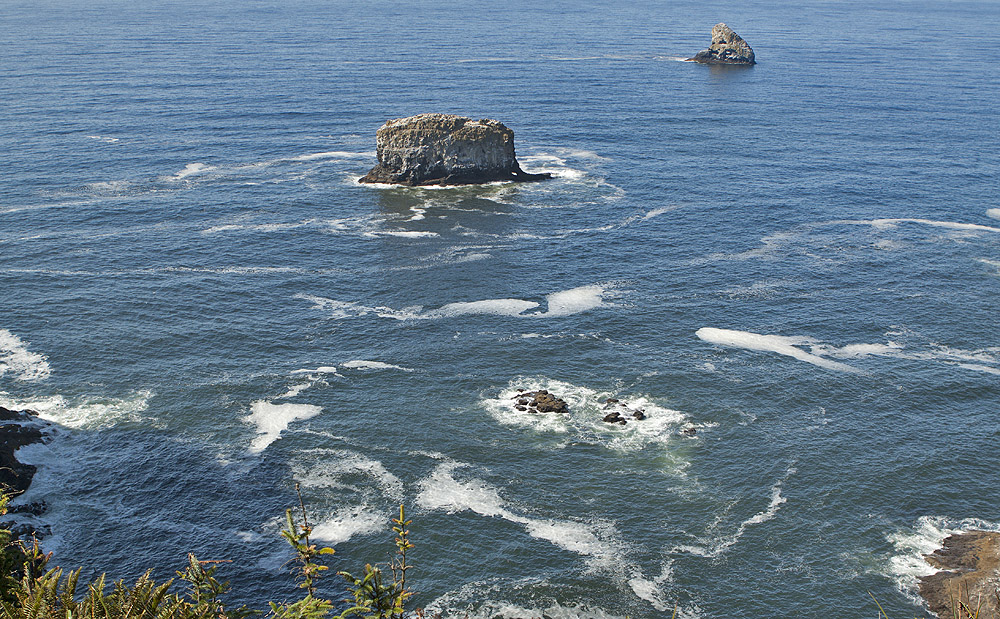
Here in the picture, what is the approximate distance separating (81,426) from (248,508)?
21218mm

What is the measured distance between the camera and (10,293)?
341 feet

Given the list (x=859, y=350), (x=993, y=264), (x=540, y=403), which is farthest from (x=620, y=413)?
(x=993, y=264)

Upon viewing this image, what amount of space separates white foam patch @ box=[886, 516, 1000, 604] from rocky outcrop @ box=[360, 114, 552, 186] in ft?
313

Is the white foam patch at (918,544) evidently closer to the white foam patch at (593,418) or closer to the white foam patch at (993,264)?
the white foam patch at (593,418)

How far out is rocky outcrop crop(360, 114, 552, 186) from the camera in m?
144

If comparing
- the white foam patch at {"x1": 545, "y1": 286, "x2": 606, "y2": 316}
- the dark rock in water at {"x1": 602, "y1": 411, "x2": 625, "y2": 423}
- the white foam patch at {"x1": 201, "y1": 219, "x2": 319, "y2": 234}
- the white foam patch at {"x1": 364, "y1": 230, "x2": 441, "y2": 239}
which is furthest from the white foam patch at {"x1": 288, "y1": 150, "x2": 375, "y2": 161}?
the dark rock in water at {"x1": 602, "y1": 411, "x2": 625, "y2": 423}

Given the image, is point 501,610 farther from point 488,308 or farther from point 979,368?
point 979,368

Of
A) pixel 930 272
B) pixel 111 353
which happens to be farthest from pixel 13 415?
pixel 930 272

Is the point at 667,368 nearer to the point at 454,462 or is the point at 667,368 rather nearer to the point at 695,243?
the point at 454,462

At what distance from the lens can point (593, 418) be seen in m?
80.1

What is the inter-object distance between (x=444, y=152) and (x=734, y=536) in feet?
312

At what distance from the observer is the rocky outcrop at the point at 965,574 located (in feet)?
194

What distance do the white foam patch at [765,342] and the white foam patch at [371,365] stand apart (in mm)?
33094

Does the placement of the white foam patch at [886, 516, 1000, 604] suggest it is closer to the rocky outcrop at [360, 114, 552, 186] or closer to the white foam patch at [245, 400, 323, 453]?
the white foam patch at [245, 400, 323, 453]
